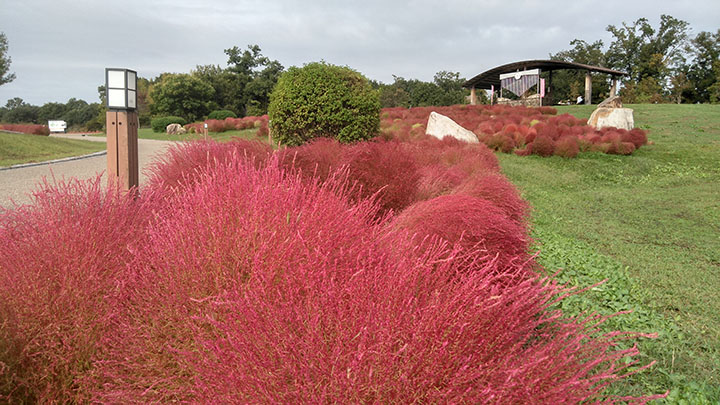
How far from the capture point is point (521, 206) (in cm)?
437

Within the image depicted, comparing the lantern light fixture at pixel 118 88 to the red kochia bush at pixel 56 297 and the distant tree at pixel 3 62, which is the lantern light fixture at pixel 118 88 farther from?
the distant tree at pixel 3 62

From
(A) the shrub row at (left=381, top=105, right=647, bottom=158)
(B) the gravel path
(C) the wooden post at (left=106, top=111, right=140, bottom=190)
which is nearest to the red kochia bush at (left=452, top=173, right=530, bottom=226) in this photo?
(C) the wooden post at (left=106, top=111, right=140, bottom=190)

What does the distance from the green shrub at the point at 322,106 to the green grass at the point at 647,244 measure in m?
3.29

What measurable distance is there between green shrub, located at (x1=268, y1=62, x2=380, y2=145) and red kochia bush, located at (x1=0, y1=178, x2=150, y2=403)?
213 inches

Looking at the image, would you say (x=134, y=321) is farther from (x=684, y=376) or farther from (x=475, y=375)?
(x=684, y=376)

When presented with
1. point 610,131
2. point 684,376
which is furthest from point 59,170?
point 610,131

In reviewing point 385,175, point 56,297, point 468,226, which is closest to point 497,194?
point 385,175

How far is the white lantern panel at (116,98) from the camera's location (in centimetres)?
424

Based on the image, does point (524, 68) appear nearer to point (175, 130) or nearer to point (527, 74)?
point (527, 74)

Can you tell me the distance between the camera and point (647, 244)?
5.24 metres

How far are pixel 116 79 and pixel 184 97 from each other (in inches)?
1389

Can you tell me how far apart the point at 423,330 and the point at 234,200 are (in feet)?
4.11

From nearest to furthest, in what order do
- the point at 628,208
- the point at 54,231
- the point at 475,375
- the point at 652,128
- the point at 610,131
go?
the point at 475,375 → the point at 54,231 → the point at 628,208 → the point at 610,131 → the point at 652,128

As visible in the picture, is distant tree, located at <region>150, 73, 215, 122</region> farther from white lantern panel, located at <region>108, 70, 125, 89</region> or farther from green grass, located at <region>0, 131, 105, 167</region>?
white lantern panel, located at <region>108, 70, 125, 89</region>
